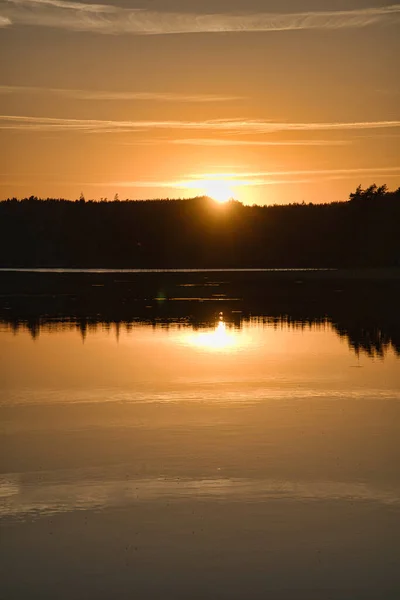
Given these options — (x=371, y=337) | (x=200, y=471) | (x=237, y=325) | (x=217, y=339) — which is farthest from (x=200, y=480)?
(x=237, y=325)

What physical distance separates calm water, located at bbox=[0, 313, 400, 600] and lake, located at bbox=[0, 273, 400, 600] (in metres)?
0.03

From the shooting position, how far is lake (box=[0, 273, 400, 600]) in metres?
10.2

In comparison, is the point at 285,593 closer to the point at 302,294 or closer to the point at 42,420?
the point at 42,420

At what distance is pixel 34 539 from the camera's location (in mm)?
11109

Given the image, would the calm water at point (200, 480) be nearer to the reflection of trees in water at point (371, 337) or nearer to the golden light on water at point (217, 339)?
the reflection of trees in water at point (371, 337)

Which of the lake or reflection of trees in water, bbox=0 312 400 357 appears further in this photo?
reflection of trees in water, bbox=0 312 400 357

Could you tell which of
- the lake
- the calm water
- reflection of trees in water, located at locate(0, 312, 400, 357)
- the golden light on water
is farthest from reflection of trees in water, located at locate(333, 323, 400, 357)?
the golden light on water

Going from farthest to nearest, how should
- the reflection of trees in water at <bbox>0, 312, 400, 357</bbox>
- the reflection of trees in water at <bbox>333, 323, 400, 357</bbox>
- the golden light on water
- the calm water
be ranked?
1. the reflection of trees in water at <bbox>0, 312, 400, 357</bbox>
2. the golden light on water
3. the reflection of trees in water at <bbox>333, 323, 400, 357</bbox>
4. the calm water

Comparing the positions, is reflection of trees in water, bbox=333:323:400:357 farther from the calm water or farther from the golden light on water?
the golden light on water

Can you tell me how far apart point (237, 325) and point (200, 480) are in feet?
82.2

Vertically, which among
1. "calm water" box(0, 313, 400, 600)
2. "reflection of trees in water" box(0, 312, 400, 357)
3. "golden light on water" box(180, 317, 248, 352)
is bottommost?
"calm water" box(0, 313, 400, 600)

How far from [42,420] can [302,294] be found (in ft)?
154

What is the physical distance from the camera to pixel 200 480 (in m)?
13.6

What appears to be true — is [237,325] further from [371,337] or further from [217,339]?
[371,337]
